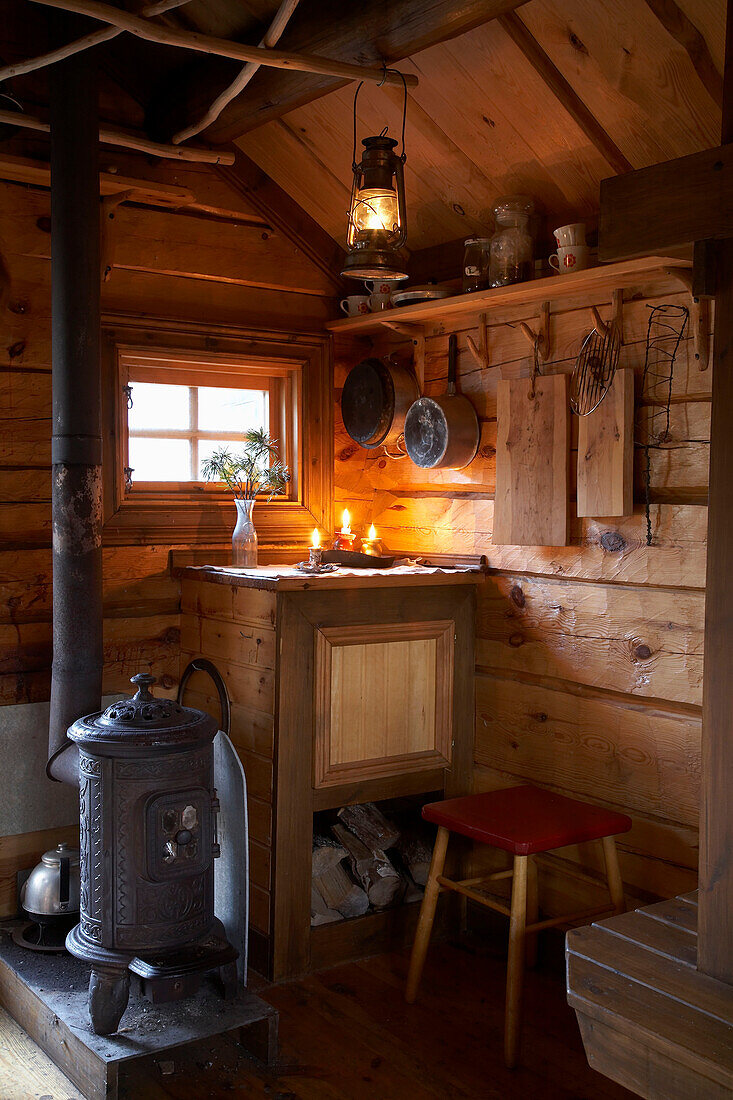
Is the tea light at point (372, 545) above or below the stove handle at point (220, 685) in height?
above

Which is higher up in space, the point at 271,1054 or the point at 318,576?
the point at 318,576

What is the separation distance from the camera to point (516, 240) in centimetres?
300

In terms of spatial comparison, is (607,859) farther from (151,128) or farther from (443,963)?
(151,128)

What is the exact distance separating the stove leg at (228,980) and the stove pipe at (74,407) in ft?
2.15

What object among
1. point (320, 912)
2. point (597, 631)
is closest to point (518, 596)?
point (597, 631)

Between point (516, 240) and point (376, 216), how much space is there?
0.57 m

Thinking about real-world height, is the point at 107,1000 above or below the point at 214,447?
below

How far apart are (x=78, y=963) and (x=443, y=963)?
1118mm

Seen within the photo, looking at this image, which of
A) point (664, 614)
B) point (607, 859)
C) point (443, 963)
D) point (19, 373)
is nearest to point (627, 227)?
point (664, 614)

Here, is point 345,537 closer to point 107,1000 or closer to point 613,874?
point 613,874

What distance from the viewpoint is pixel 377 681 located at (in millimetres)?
3123

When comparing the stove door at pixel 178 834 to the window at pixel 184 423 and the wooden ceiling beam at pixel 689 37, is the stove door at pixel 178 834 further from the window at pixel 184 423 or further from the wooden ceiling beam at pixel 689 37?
the wooden ceiling beam at pixel 689 37

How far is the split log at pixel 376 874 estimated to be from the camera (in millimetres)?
3172

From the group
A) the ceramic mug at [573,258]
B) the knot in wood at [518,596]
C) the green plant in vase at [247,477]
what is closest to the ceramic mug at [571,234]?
the ceramic mug at [573,258]
